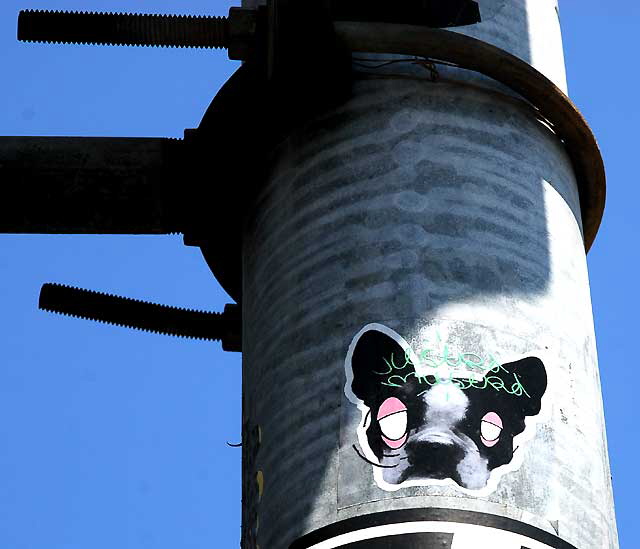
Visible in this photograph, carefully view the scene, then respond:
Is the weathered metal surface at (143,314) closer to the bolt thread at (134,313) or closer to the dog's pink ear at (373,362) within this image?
the bolt thread at (134,313)

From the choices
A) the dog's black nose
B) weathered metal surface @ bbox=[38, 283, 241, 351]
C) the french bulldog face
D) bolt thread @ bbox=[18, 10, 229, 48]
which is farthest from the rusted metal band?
the dog's black nose

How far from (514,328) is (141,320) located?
3588mm

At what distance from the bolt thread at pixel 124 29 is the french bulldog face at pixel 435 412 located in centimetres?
260

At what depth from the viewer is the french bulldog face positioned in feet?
31.4

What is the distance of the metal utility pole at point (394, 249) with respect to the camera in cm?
962

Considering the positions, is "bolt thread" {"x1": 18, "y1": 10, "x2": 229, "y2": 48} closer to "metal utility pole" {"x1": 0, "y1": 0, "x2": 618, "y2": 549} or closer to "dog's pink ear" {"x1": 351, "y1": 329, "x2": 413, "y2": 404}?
"metal utility pole" {"x1": 0, "y1": 0, "x2": 618, "y2": 549}

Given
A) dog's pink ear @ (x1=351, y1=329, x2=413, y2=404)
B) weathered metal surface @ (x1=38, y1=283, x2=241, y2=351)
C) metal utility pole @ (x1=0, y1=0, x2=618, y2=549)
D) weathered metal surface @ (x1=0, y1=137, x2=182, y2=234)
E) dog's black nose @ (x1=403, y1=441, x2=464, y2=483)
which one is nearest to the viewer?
dog's black nose @ (x1=403, y1=441, x2=464, y2=483)

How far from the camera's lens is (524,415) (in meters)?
9.86

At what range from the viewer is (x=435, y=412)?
973 cm

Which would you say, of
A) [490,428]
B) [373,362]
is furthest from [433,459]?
[373,362]

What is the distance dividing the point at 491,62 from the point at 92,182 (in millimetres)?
2966

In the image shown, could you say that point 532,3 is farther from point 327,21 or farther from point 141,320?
point 141,320

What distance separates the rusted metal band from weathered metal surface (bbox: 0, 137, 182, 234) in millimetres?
1761

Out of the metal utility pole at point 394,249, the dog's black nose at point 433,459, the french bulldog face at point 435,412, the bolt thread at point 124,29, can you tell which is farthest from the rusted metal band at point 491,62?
the dog's black nose at point 433,459
